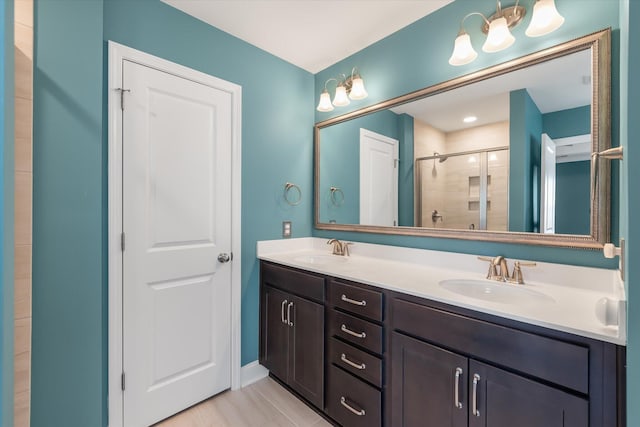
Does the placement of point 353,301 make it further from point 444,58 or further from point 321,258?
point 444,58

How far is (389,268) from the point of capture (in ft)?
5.51

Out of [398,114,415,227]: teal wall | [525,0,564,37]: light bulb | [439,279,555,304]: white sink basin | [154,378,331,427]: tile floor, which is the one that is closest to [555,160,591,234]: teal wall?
[439,279,555,304]: white sink basin

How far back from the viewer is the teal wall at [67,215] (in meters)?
1.22

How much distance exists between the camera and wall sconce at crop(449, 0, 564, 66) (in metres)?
1.22

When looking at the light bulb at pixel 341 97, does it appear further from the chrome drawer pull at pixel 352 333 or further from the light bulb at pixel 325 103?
the chrome drawer pull at pixel 352 333

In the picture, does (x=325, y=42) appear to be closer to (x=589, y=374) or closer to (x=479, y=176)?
(x=479, y=176)

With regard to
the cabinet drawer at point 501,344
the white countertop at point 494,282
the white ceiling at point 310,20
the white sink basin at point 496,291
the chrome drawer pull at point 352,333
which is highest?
the white ceiling at point 310,20

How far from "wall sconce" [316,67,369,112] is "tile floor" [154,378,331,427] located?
2.10m

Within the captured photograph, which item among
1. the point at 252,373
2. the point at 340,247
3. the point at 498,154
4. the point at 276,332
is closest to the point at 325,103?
the point at 340,247

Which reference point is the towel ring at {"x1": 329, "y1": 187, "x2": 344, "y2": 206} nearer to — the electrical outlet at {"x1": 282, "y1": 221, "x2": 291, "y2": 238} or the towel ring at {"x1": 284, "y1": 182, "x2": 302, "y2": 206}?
the towel ring at {"x1": 284, "y1": 182, "x2": 302, "y2": 206}

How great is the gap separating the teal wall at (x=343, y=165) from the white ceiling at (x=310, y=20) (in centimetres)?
55

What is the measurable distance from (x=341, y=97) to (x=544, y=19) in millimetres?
1204

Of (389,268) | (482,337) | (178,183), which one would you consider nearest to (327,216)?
(389,268)

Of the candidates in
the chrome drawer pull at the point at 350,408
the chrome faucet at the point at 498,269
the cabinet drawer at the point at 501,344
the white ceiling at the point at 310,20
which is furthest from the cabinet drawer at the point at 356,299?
the white ceiling at the point at 310,20
